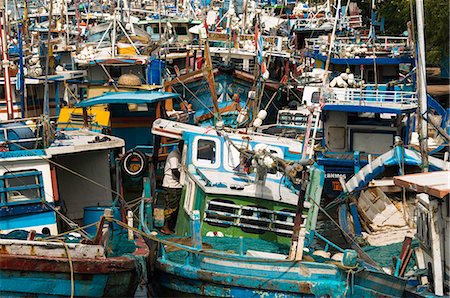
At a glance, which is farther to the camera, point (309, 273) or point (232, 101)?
point (232, 101)

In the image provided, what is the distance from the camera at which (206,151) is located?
46.4ft

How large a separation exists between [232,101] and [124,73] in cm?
354

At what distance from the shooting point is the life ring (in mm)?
17188

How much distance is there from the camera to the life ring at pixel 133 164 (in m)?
17.2

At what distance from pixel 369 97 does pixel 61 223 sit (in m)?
8.88

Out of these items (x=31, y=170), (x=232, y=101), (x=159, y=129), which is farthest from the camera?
(x=232, y=101)

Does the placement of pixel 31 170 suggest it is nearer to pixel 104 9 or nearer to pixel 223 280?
pixel 223 280

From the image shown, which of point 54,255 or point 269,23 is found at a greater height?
point 269,23

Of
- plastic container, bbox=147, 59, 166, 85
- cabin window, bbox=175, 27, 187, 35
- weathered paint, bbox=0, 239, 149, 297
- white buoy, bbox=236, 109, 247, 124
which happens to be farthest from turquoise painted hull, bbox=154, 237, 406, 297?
cabin window, bbox=175, 27, 187, 35

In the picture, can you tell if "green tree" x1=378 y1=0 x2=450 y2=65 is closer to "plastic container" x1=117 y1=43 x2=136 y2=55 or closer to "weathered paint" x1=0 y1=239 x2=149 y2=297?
"plastic container" x1=117 y1=43 x2=136 y2=55

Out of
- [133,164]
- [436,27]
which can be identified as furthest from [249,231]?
[436,27]

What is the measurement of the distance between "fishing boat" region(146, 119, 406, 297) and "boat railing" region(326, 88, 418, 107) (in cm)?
508

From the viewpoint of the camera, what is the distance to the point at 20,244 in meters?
10.8

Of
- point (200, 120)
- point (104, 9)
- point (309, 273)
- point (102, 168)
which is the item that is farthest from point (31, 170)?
point (104, 9)
